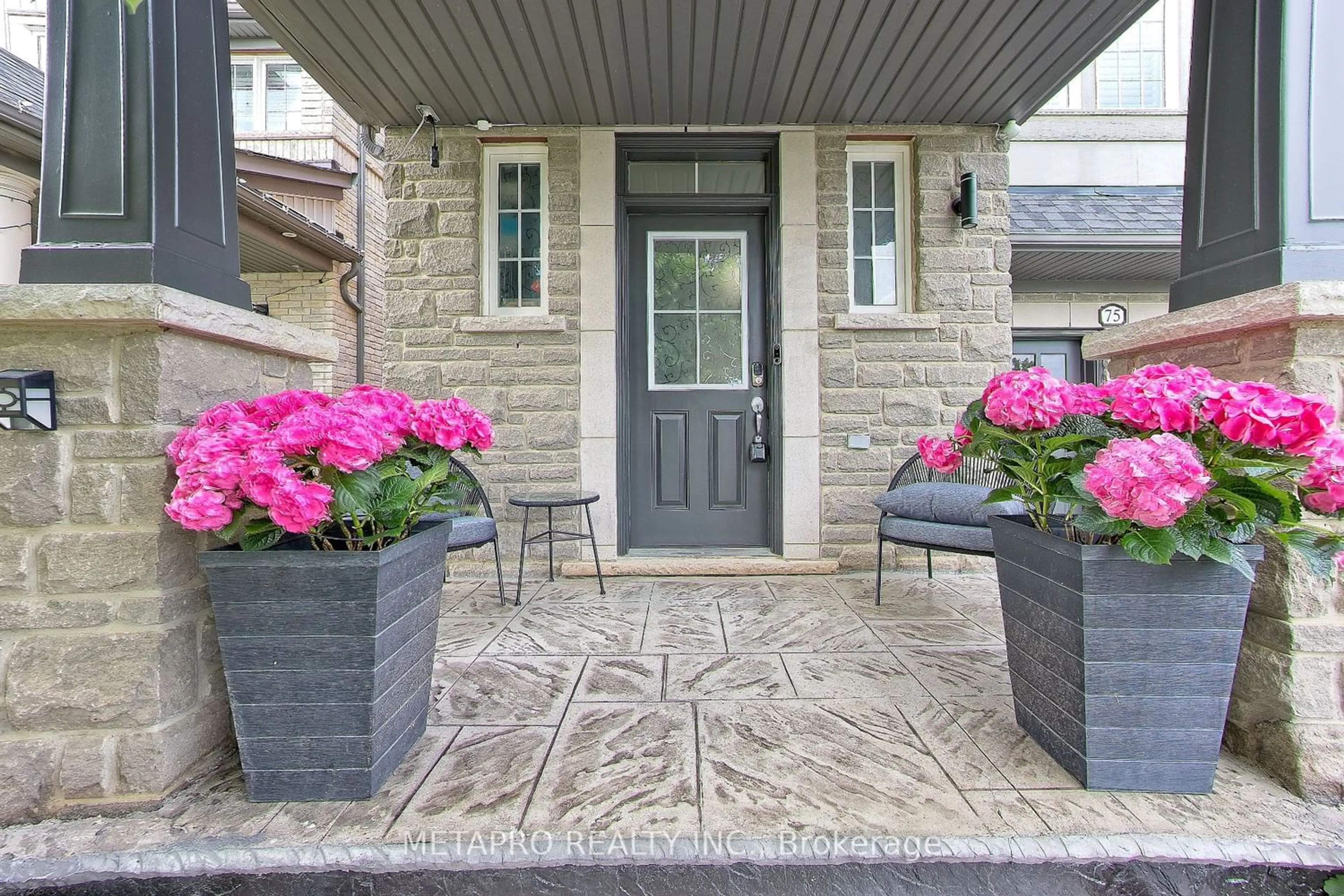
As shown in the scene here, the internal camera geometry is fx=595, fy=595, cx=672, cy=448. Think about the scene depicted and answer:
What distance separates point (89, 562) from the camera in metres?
→ 1.32

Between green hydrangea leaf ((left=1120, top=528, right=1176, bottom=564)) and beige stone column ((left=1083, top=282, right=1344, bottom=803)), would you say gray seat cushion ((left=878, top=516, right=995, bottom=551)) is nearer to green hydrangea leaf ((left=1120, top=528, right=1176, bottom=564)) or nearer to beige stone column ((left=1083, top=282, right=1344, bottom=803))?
beige stone column ((left=1083, top=282, right=1344, bottom=803))

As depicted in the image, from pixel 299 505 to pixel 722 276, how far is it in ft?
9.44

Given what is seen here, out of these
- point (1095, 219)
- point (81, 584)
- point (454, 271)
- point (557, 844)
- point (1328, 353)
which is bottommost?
point (557, 844)

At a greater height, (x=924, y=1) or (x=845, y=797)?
(x=924, y=1)

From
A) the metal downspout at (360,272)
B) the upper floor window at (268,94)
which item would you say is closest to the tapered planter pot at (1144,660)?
the metal downspout at (360,272)

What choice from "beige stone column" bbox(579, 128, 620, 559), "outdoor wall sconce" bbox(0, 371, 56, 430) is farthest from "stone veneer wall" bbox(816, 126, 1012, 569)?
"outdoor wall sconce" bbox(0, 371, 56, 430)

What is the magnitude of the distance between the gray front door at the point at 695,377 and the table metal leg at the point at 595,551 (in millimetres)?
297

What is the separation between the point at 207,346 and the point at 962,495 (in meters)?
2.75

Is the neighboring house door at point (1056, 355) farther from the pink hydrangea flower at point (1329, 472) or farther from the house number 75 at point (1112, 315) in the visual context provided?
the pink hydrangea flower at point (1329, 472)

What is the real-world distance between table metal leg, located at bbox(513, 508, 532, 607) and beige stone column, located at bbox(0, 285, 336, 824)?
5.07 ft

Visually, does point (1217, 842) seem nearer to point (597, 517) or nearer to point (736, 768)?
point (736, 768)

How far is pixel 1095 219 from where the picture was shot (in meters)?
4.38

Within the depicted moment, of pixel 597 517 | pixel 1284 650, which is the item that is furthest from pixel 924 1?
pixel 597 517

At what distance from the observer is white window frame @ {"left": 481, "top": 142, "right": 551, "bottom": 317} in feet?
11.3
